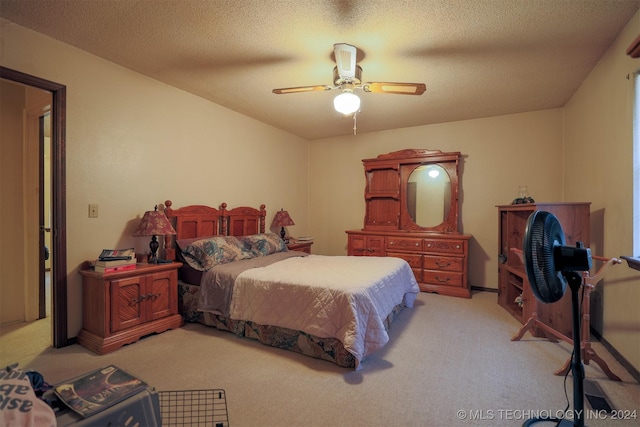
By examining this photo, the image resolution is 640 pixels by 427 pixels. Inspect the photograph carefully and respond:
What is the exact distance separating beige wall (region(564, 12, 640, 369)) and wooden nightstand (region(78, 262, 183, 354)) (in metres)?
3.63

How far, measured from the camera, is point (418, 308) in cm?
347

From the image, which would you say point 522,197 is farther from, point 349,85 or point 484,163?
point 349,85

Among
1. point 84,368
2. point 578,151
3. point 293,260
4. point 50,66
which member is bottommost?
point 84,368

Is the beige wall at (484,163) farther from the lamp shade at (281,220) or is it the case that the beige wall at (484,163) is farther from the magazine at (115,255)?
the magazine at (115,255)

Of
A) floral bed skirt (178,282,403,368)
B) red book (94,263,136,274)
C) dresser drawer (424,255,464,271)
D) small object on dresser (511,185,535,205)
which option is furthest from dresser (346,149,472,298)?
red book (94,263,136,274)

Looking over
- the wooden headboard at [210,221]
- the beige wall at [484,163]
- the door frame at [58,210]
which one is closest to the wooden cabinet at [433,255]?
the beige wall at [484,163]

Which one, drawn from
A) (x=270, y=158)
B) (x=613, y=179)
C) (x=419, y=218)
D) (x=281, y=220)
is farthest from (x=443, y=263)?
(x=270, y=158)

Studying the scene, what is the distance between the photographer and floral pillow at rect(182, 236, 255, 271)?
299 centimetres

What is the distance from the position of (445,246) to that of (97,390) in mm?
3897

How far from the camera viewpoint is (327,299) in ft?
7.29

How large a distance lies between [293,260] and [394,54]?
220 centimetres

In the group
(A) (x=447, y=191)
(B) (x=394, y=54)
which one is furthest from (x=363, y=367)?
(A) (x=447, y=191)

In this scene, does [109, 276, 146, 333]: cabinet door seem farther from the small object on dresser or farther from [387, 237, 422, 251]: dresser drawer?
the small object on dresser

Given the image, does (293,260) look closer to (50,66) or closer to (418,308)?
(418,308)
